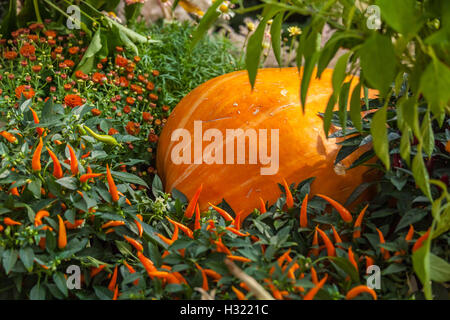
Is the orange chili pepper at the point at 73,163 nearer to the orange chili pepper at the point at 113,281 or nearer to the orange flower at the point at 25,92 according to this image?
the orange chili pepper at the point at 113,281

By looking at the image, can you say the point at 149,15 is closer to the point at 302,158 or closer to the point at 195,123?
the point at 195,123

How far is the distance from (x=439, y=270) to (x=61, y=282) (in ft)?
1.96

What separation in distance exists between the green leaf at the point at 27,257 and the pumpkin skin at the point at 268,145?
54cm

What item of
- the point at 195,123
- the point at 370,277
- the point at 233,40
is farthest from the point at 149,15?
the point at 370,277

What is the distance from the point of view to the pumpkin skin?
4.04 ft

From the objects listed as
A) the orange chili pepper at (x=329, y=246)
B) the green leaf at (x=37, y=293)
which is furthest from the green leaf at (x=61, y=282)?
the orange chili pepper at (x=329, y=246)

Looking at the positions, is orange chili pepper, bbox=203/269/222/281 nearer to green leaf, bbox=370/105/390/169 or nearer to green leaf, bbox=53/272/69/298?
green leaf, bbox=53/272/69/298

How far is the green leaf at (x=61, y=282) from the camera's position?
2.61ft

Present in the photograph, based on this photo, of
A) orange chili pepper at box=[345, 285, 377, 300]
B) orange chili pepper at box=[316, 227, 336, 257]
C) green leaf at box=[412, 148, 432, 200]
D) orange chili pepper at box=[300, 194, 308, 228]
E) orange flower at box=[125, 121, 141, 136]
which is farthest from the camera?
orange flower at box=[125, 121, 141, 136]

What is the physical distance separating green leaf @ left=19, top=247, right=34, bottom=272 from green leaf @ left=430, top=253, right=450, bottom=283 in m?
0.62

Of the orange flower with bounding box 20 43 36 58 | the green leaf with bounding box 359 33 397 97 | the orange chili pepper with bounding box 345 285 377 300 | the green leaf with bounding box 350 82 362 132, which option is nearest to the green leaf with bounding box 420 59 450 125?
the green leaf with bounding box 359 33 397 97

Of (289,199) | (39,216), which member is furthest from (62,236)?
(289,199)

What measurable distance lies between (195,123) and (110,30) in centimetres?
55

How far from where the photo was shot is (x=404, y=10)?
59 cm
